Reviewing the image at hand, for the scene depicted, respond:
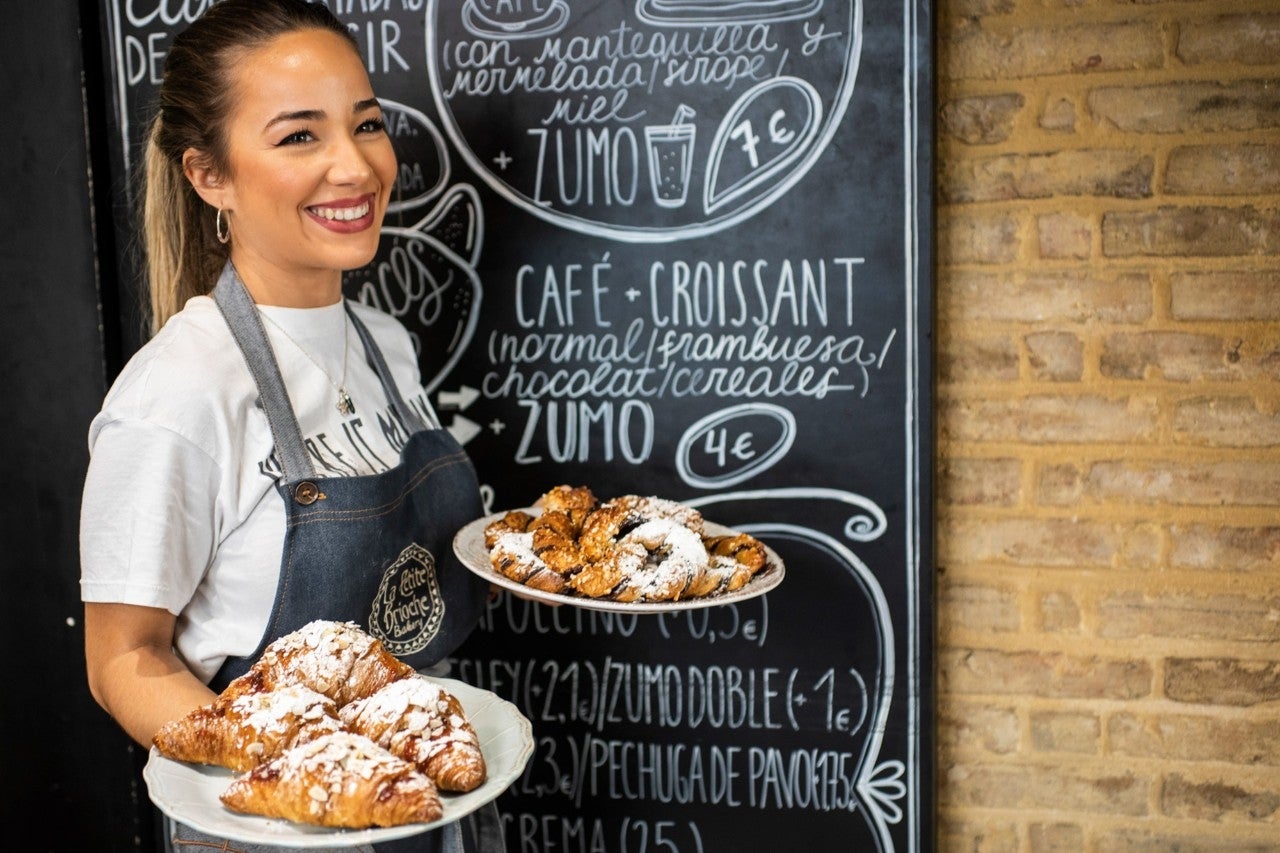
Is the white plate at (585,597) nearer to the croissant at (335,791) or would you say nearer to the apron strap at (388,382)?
the apron strap at (388,382)

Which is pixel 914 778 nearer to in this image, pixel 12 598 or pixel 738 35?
pixel 738 35

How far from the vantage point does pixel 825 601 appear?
→ 2184 mm

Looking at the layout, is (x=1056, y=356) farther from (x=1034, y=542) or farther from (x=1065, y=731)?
(x=1065, y=731)

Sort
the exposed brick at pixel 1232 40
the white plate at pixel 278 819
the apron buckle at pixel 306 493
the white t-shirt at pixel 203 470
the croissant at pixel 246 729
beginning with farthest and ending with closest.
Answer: the exposed brick at pixel 1232 40
the apron buckle at pixel 306 493
the white t-shirt at pixel 203 470
the croissant at pixel 246 729
the white plate at pixel 278 819

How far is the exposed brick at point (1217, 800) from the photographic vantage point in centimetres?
215

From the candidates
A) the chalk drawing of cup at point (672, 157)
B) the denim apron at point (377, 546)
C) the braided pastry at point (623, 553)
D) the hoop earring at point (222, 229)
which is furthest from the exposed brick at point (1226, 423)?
the hoop earring at point (222, 229)

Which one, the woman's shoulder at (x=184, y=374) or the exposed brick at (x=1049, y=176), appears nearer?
→ the woman's shoulder at (x=184, y=374)

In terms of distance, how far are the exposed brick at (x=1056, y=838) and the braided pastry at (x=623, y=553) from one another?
937 mm

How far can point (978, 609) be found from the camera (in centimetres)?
220

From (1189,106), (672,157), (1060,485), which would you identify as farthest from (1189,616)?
(672,157)

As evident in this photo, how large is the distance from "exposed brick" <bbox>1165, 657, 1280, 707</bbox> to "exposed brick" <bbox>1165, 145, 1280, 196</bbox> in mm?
882

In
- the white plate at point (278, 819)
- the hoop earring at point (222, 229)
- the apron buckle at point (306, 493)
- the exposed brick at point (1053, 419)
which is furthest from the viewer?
the exposed brick at point (1053, 419)

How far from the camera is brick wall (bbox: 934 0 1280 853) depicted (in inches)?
80.1

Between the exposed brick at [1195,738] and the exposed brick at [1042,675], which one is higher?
the exposed brick at [1042,675]
